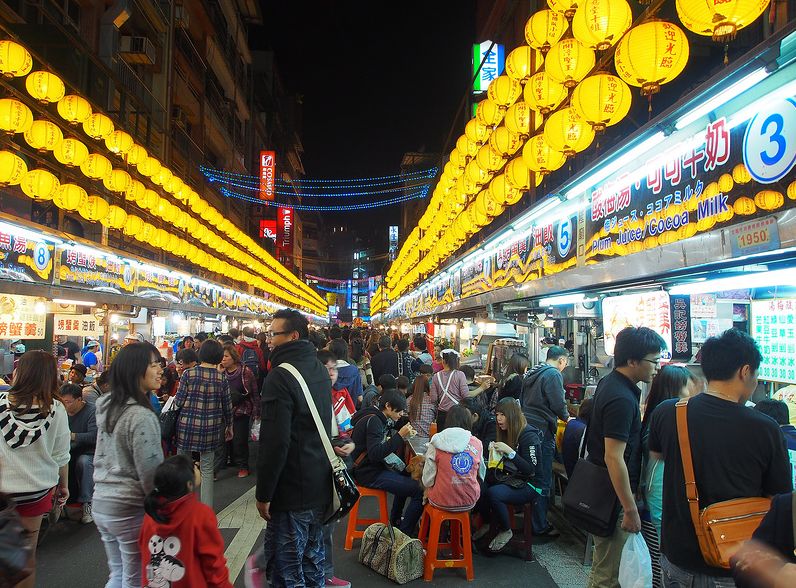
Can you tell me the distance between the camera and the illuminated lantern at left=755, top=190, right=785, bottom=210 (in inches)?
156

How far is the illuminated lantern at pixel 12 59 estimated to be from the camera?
323 inches

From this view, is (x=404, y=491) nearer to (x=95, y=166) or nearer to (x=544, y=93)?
(x=544, y=93)

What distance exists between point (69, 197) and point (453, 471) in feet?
29.6

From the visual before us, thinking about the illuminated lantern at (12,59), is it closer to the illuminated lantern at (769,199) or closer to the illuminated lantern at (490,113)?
the illuminated lantern at (490,113)

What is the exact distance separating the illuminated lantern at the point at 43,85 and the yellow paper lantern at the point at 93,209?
83.8 inches

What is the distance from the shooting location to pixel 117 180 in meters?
11.4

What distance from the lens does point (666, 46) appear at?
5.09m

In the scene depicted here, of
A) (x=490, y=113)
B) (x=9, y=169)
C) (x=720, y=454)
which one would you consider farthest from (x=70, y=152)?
(x=720, y=454)

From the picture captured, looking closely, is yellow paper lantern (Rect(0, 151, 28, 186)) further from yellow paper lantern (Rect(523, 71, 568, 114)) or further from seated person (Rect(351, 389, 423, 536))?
yellow paper lantern (Rect(523, 71, 568, 114))

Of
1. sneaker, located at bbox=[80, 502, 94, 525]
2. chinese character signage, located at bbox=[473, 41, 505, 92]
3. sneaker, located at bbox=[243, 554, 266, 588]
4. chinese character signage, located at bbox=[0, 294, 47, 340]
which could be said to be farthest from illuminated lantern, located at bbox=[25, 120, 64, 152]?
chinese character signage, located at bbox=[473, 41, 505, 92]

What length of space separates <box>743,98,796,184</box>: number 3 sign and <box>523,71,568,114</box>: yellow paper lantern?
3.53 meters

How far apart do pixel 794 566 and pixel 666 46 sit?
4947 mm

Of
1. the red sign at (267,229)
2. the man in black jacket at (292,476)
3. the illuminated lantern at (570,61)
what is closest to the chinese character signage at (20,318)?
the man in black jacket at (292,476)

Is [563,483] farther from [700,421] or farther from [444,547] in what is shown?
[700,421]
